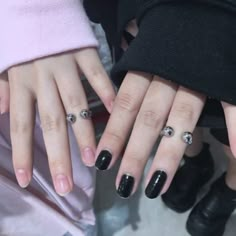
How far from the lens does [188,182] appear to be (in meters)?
0.86

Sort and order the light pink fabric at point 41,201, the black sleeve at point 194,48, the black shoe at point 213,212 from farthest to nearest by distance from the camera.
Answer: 1. the black shoe at point 213,212
2. the light pink fabric at point 41,201
3. the black sleeve at point 194,48

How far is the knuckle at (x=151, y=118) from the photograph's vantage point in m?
0.41

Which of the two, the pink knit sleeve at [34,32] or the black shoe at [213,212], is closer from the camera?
the pink knit sleeve at [34,32]

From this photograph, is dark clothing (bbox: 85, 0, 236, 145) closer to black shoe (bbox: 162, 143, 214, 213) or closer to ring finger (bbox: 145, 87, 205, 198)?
ring finger (bbox: 145, 87, 205, 198)

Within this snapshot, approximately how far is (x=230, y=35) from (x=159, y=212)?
0.58 m

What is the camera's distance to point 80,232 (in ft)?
2.29

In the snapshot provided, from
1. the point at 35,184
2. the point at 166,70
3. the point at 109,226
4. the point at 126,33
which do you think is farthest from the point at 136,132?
the point at 109,226

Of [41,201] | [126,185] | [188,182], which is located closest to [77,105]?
[126,185]

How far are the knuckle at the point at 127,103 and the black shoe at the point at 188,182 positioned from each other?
0.47 metres

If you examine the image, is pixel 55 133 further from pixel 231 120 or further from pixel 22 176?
pixel 231 120

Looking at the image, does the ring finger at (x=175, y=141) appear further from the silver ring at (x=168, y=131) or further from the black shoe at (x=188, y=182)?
the black shoe at (x=188, y=182)

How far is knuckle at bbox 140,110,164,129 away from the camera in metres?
0.41

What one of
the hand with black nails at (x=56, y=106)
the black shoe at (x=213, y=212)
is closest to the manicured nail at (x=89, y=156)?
the hand with black nails at (x=56, y=106)

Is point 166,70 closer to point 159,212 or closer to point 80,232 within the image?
point 80,232
